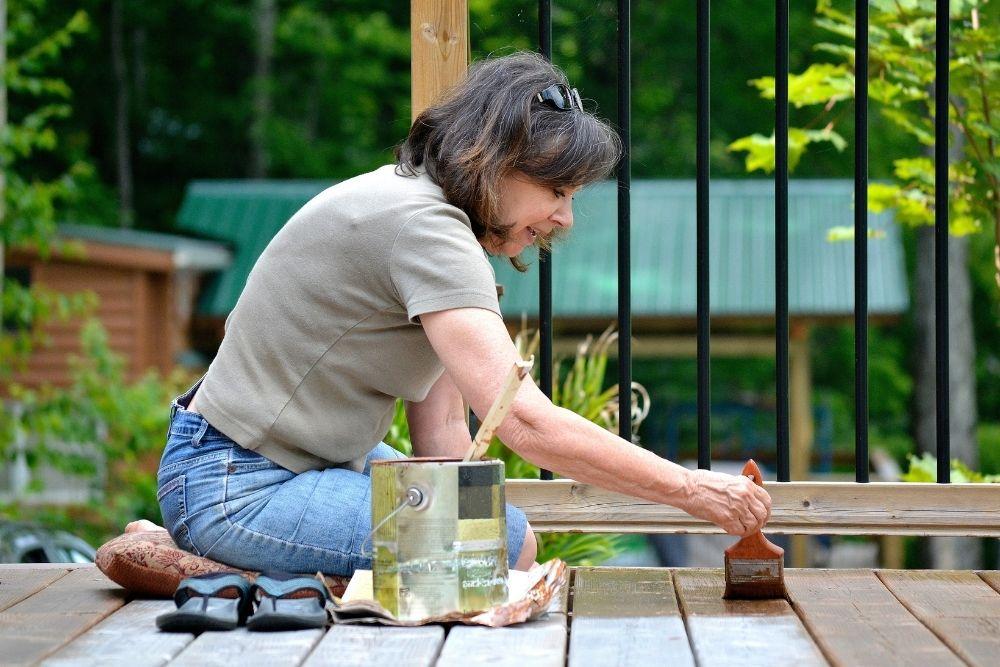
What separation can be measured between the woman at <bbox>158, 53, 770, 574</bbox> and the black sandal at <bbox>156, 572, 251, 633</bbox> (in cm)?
19

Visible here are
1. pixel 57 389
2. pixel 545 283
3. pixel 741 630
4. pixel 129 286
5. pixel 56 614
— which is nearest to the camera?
pixel 741 630

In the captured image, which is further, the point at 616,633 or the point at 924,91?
the point at 924,91

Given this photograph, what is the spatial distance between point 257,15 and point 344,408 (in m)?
16.3

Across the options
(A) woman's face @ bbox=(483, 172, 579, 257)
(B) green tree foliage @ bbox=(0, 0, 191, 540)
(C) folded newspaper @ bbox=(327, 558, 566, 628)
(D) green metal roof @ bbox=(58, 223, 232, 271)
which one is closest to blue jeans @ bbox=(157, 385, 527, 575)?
(C) folded newspaper @ bbox=(327, 558, 566, 628)

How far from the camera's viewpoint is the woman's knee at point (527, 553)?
230 centimetres

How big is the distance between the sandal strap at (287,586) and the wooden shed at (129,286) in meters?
10.2

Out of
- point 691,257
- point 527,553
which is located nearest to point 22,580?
point 527,553

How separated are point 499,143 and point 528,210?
122 mm

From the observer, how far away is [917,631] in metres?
1.92

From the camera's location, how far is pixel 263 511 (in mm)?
2170

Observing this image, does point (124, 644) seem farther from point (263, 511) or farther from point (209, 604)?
point (263, 511)

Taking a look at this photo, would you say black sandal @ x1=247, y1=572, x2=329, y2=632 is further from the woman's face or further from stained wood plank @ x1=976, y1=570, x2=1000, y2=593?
stained wood plank @ x1=976, y1=570, x2=1000, y2=593

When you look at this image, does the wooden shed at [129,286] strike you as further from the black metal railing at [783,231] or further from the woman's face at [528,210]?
the woman's face at [528,210]

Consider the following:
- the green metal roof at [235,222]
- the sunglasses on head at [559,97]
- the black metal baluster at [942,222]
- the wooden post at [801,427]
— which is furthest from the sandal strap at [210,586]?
→ the green metal roof at [235,222]
